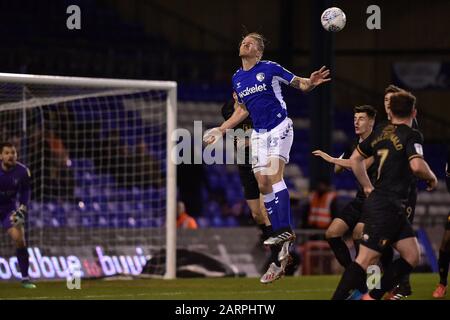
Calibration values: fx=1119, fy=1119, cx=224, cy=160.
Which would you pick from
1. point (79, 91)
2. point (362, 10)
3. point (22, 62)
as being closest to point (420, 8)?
point (362, 10)

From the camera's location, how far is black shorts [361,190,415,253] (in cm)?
949

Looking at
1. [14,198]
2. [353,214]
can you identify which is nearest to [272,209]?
[353,214]

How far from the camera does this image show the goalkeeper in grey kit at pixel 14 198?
47.9ft

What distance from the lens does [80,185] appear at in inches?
769

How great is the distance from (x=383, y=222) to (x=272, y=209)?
1982 mm

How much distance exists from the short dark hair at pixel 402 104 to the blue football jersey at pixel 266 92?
1.78 meters

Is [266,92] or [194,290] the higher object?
[266,92]

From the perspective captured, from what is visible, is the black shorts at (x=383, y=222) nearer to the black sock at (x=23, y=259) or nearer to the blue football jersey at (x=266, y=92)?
the blue football jersey at (x=266, y=92)

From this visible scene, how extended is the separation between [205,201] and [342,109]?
20.9 ft

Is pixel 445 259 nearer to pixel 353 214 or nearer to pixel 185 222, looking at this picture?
pixel 353 214

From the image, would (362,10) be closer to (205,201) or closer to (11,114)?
(205,201)

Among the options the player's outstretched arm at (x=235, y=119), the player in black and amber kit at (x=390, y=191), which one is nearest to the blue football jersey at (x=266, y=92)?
the player's outstretched arm at (x=235, y=119)

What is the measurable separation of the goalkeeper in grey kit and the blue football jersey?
4.50 meters

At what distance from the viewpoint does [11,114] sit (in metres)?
17.2
